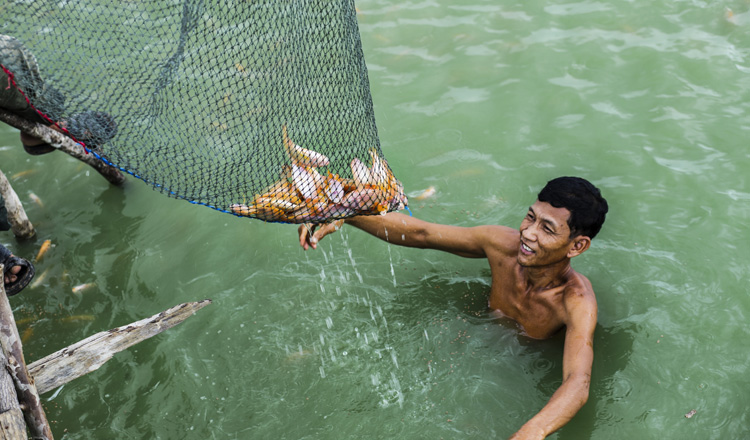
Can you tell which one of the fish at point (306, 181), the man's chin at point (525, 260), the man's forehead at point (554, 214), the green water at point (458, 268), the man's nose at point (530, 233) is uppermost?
the fish at point (306, 181)

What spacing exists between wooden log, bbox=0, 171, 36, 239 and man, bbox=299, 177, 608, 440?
2.41 metres

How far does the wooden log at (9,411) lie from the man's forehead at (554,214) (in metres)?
2.68

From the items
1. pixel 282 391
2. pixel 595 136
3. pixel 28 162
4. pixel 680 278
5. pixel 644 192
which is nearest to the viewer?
pixel 282 391

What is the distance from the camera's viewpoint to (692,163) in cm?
575

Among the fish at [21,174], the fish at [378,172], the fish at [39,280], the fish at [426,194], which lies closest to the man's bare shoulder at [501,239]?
the fish at [378,172]

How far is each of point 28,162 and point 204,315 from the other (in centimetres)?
271

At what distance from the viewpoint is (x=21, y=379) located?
10.8 feet

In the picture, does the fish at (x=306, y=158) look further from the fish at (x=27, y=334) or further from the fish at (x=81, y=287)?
the fish at (x=27, y=334)

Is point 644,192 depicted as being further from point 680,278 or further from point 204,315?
point 204,315

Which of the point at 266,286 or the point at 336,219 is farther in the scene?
the point at 266,286

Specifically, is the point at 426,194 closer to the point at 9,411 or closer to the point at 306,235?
the point at 306,235

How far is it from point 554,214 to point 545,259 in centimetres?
28

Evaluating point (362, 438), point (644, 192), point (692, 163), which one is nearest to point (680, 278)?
point (644, 192)

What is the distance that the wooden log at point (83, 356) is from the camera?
11.4 feet
